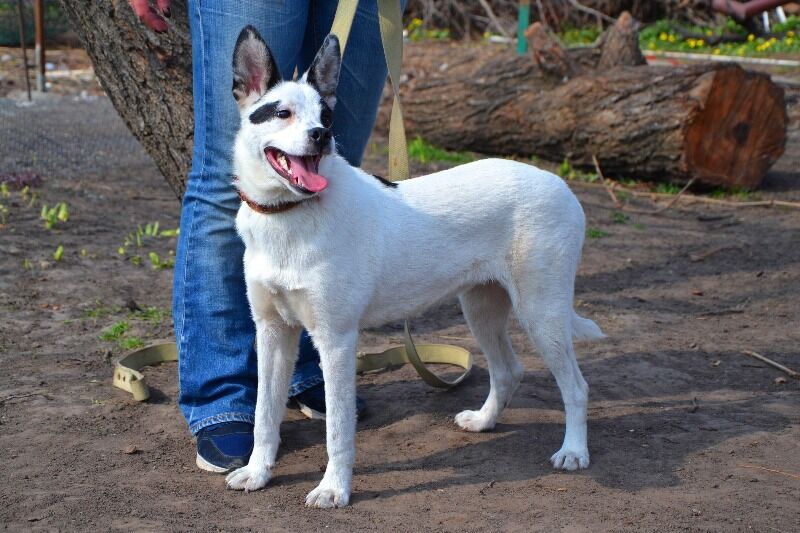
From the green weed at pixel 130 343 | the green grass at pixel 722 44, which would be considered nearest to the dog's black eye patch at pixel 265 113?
the green weed at pixel 130 343

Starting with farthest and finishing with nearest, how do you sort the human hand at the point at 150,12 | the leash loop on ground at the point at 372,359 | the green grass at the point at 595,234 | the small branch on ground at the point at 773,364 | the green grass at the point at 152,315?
the green grass at the point at 595,234, the green grass at the point at 152,315, the small branch on ground at the point at 773,364, the leash loop on ground at the point at 372,359, the human hand at the point at 150,12

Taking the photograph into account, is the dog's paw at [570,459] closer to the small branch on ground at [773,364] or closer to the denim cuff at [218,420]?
the denim cuff at [218,420]

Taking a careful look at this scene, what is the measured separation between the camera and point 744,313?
5742 millimetres

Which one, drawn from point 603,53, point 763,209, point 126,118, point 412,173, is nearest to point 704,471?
point 126,118

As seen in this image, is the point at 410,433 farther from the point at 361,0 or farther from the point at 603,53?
the point at 603,53

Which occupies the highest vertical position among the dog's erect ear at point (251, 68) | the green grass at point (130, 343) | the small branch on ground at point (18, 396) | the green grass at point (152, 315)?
the dog's erect ear at point (251, 68)

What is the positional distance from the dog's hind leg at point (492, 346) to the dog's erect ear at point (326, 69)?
115 cm

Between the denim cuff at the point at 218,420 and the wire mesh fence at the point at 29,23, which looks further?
the wire mesh fence at the point at 29,23

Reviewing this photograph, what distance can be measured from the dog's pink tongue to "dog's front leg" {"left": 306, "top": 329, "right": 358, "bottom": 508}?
1.74ft

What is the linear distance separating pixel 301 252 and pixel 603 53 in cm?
716

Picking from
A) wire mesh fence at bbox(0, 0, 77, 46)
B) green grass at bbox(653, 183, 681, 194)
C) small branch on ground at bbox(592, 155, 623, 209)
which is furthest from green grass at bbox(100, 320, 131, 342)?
wire mesh fence at bbox(0, 0, 77, 46)

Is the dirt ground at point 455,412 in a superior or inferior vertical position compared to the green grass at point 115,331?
superior

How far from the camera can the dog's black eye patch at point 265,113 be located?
10.5ft

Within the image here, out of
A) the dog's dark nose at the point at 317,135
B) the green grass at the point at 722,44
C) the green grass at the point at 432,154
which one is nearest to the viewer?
the dog's dark nose at the point at 317,135
